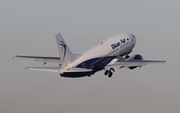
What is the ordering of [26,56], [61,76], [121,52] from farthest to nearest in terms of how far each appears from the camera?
[121,52]
[26,56]
[61,76]

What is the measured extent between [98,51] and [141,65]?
7540mm

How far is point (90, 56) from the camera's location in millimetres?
95125

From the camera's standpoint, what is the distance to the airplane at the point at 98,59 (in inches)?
3559

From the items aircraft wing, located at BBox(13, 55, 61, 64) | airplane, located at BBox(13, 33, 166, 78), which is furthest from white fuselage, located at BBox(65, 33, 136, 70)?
aircraft wing, located at BBox(13, 55, 61, 64)

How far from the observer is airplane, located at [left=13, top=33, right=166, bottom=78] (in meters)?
90.4

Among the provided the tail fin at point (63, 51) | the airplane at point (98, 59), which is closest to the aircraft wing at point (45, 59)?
the airplane at point (98, 59)

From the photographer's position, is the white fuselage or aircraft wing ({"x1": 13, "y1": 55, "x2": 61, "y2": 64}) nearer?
the white fuselage

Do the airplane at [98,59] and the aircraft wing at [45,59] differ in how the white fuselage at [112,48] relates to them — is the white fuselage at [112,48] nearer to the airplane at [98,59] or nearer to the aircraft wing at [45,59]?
the airplane at [98,59]

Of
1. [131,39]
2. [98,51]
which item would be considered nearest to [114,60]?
[98,51]

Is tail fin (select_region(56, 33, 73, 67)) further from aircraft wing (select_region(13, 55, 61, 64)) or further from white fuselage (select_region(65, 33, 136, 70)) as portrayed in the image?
Answer: aircraft wing (select_region(13, 55, 61, 64))

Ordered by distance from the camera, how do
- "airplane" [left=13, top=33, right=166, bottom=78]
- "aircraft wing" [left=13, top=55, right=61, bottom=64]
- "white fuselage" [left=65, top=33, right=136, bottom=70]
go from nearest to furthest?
1. "airplane" [left=13, top=33, right=166, bottom=78]
2. "white fuselage" [left=65, top=33, right=136, bottom=70]
3. "aircraft wing" [left=13, top=55, right=61, bottom=64]

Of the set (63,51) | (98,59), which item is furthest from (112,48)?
(63,51)

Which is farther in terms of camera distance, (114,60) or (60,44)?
(114,60)

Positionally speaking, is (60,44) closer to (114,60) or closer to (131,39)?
(114,60)
